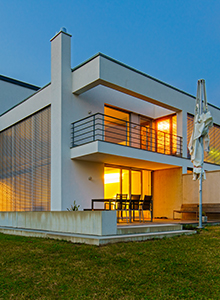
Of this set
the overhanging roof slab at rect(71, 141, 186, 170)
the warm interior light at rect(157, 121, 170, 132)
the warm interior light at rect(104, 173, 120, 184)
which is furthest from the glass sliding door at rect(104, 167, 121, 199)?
the warm interior light at rect(157, 121, 170, 132)

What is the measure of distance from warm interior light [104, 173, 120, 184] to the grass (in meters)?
6.37

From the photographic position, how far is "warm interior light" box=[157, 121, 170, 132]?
15.9m

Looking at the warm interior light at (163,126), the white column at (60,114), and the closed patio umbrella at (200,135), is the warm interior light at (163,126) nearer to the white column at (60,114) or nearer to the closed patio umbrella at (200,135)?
the white column at (60,114)

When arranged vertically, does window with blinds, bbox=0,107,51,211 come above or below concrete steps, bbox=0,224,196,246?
above

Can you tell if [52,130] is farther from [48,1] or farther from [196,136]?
[48,1]

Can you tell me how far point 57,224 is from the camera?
8711 mm

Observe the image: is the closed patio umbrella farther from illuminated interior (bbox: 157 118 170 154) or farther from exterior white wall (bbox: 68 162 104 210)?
illuminated interior (bbox: 157 118 170 154)

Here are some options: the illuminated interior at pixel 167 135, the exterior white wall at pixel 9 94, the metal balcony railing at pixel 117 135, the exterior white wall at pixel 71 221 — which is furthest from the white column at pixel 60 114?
the exterior white wall at pixel 9 94

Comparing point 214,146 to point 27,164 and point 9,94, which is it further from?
point 9,94

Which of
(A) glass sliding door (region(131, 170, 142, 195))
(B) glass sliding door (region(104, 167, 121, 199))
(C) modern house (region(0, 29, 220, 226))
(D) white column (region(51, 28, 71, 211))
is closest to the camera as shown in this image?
(D) white column (region(51, 28, 71, 211))

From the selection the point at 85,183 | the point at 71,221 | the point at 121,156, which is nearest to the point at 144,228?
the point at 71,221

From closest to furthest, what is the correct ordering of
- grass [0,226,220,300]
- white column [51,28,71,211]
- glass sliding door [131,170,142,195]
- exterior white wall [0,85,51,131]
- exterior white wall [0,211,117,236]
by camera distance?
grass [0,226,220,300] → exterior white wall [0,211,117,236] → white column [51,28,71,211] → exterior white wall [0,85,51,131] → glass sliding door [131,170,142,195]

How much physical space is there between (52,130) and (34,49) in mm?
131589

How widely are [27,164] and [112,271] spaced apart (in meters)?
10.4
